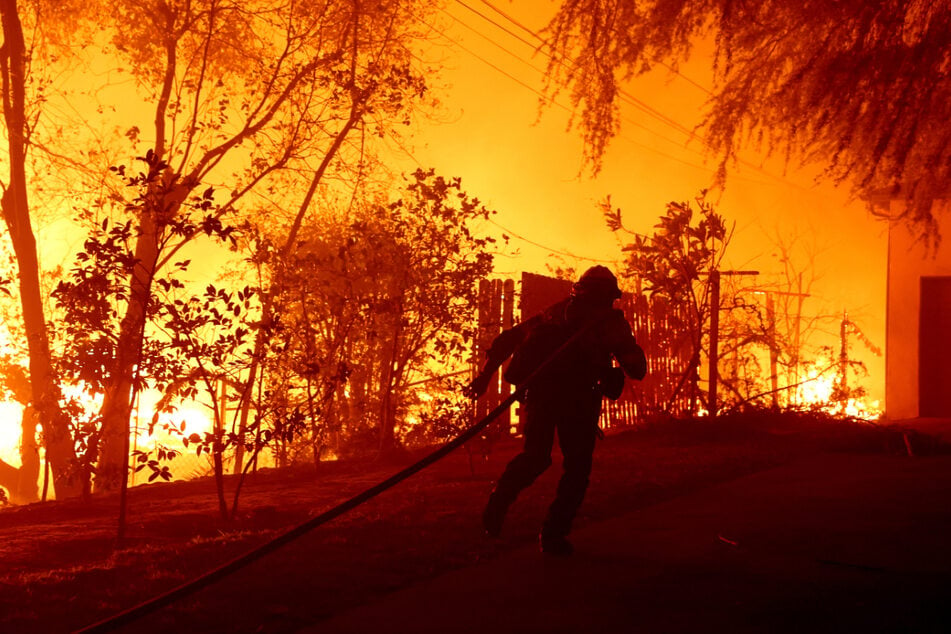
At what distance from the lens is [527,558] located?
5898 millimetres

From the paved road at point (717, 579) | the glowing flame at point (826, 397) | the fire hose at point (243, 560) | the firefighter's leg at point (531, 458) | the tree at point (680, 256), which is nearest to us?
the fire hose at point (243, 560)

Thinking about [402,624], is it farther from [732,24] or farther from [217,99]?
[217,99]

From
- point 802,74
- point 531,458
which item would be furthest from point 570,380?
point 802,74

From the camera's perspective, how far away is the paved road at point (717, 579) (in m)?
4.55

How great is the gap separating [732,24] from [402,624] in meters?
4.98

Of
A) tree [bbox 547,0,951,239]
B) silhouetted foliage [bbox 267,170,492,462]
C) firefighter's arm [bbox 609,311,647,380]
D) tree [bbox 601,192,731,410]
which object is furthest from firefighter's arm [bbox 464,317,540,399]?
tree [bbox 601,192,731,410]

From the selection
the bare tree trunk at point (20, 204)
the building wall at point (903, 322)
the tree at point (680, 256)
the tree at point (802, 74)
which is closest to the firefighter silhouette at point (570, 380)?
the tree at point (802, 74)

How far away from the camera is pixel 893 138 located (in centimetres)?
746

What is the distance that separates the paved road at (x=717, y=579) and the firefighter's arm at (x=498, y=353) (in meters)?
0.98

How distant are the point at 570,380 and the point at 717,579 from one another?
1.32 metres

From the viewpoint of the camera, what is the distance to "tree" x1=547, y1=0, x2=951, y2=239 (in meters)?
7.36

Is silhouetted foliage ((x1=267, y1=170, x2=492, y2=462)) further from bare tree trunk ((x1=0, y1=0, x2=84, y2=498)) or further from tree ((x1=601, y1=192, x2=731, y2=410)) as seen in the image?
bare tree trunk ((x1=0, y1=0, x2=84, y2=498))

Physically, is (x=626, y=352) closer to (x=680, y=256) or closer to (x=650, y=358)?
(x=680, y=256)

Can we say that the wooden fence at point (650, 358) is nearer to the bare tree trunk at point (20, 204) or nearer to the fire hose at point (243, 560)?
the bare tree trunk at point (20, 204)
